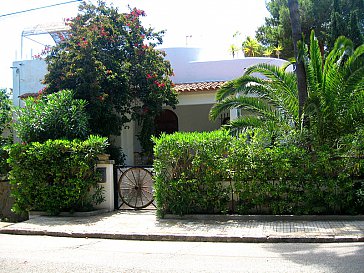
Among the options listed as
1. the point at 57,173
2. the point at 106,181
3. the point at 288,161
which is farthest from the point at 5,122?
the point at 288,161

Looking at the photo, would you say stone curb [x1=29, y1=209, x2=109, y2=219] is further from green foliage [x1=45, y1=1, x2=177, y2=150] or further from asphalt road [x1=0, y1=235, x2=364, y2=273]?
green foliage [x1=45, y1=1, x2=177, y2=150]


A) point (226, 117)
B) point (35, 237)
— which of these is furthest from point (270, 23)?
point (35, 237)

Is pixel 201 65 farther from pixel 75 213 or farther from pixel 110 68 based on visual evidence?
pixel 75 213

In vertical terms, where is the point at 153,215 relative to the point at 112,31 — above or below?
below

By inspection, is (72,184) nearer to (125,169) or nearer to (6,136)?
(125,169)

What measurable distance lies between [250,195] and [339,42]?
15.2ft

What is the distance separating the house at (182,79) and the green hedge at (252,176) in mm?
7517

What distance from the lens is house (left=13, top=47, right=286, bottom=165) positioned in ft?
61.7

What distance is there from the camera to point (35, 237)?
9328mm

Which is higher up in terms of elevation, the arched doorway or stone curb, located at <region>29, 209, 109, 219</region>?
the arched doorway

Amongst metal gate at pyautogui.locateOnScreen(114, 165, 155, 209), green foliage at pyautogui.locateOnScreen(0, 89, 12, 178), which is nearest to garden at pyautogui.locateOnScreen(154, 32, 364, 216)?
metal gate at pyautogui.locateOnScreen(114, 165, 155, 209)

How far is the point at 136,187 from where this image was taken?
463 inches

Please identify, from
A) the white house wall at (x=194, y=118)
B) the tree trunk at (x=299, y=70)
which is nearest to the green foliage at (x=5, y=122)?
the white house wall at (x=194, y=118)

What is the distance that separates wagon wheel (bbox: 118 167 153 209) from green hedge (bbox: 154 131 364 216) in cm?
119
